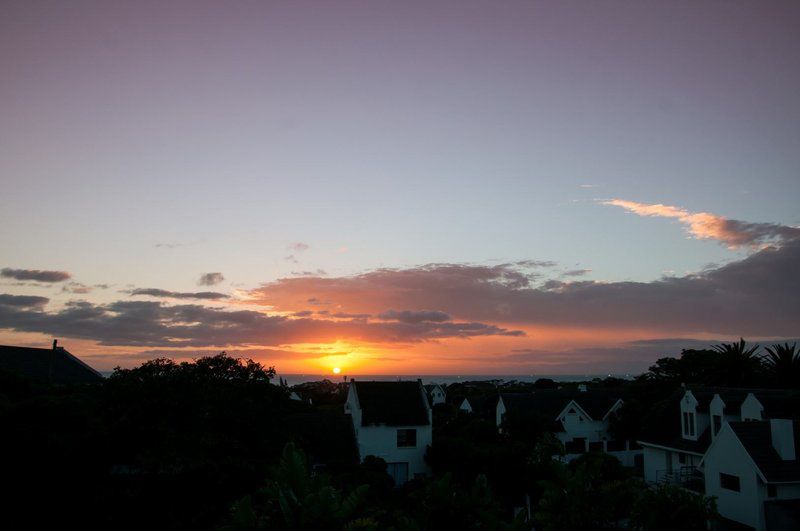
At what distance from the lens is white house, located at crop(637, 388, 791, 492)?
34.4m

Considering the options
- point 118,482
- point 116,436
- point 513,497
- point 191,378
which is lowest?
point 513,497

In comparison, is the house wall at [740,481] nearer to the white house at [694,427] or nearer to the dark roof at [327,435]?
the white house at [694,427]

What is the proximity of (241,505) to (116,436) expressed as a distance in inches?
527

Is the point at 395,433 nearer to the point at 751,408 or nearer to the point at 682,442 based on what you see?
the point at 682,442

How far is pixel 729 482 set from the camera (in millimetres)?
29234

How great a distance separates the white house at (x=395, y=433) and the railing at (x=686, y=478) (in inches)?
678

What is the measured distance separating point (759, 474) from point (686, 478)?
985cm

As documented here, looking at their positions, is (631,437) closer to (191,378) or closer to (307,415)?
(307,415)

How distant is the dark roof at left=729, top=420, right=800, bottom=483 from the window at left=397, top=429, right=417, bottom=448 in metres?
23.7

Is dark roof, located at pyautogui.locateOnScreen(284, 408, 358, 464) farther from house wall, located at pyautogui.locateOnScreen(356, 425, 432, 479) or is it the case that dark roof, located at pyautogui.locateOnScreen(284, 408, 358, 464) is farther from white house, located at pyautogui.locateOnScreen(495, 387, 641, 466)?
white house, located at pyautogui.locateOnScreen(495, 387, 641, 466)

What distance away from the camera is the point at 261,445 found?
83.7 ft

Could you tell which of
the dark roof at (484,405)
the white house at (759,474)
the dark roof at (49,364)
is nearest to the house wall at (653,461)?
the white house at (759,474)

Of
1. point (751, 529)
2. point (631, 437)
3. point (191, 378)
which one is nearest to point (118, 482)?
point (191, 378)

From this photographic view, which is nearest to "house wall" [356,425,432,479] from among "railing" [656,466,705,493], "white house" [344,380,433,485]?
"white house" [344,380,433,485]
